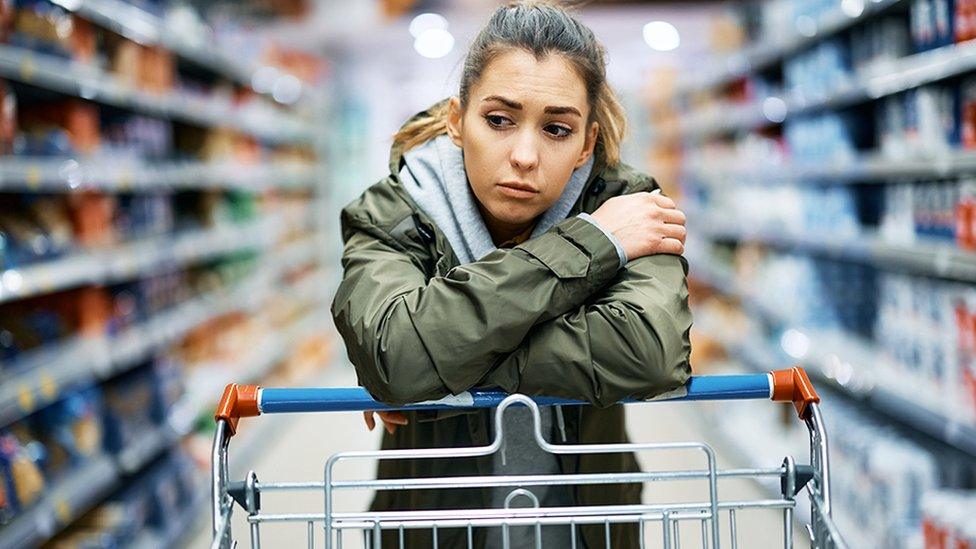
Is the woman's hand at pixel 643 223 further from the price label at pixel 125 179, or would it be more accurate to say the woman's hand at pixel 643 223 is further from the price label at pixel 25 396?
the price label at pixel 125 179

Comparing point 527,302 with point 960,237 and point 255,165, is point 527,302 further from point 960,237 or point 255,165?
point 255,165

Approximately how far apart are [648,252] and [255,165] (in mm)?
5605

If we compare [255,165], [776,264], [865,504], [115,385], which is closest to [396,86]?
[255,165]

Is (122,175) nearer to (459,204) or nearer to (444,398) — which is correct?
(459,204)

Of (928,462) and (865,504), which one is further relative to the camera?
(865,504)

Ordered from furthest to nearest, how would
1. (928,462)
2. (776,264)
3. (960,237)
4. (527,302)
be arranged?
(776,264) → (928,462) → (960,237) → (527,302)

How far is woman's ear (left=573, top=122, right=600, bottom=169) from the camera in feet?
5.58

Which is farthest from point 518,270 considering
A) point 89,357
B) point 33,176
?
point 89,357

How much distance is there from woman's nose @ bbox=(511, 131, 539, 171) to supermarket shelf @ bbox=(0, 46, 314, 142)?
197cm

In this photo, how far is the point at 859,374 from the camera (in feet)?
13.2

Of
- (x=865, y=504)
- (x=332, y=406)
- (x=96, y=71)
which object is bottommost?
(x=865, y=504)

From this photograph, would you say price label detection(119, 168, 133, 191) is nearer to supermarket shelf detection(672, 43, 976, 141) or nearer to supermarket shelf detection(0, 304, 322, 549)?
supermarket shelf detection(0, 304, 322, 549)

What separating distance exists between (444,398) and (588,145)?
479 mm

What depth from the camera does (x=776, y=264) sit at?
18.5ft
